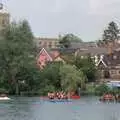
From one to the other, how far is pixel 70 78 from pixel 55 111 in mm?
33827

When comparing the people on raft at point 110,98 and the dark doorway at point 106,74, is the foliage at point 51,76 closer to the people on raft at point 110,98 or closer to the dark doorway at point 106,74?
the people on raft at point 110,98

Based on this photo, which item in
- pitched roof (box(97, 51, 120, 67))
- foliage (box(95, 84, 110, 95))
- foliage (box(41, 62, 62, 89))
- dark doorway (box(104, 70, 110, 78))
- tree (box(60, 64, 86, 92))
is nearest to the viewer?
tree (box(60, 64, 86, 92))

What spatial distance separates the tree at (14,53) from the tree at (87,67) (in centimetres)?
1550

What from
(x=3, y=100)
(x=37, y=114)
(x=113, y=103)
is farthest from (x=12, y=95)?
(x=37, y=114)

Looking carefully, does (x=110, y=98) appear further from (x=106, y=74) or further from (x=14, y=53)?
(x=106, y=74)

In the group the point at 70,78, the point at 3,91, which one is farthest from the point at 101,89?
the point at 3,91

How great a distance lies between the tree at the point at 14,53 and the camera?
11750cm

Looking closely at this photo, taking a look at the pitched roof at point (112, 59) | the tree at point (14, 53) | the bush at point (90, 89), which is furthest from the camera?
the pitched roof at point (112, 59)

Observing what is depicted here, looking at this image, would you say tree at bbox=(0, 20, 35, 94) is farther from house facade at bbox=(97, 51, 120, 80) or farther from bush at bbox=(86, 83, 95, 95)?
house facade at bbox=(97, 51, 120, 80)

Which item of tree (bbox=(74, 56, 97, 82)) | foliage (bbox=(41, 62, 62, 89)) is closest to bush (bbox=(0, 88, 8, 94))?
foliage (bbox=(41, 62, 62, 89))

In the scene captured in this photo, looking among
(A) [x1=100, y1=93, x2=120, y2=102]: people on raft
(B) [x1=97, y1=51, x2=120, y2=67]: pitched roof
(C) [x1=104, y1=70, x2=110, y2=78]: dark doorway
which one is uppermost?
(B) [x1=97, y1=51, x2=120, y2=67]: pitched roof

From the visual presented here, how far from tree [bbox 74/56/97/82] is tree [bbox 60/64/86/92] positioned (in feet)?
33.3

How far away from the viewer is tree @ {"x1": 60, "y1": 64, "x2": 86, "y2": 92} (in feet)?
385

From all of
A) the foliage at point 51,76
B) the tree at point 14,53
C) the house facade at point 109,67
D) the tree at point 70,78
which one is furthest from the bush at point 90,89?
the house facade at point 109,67
